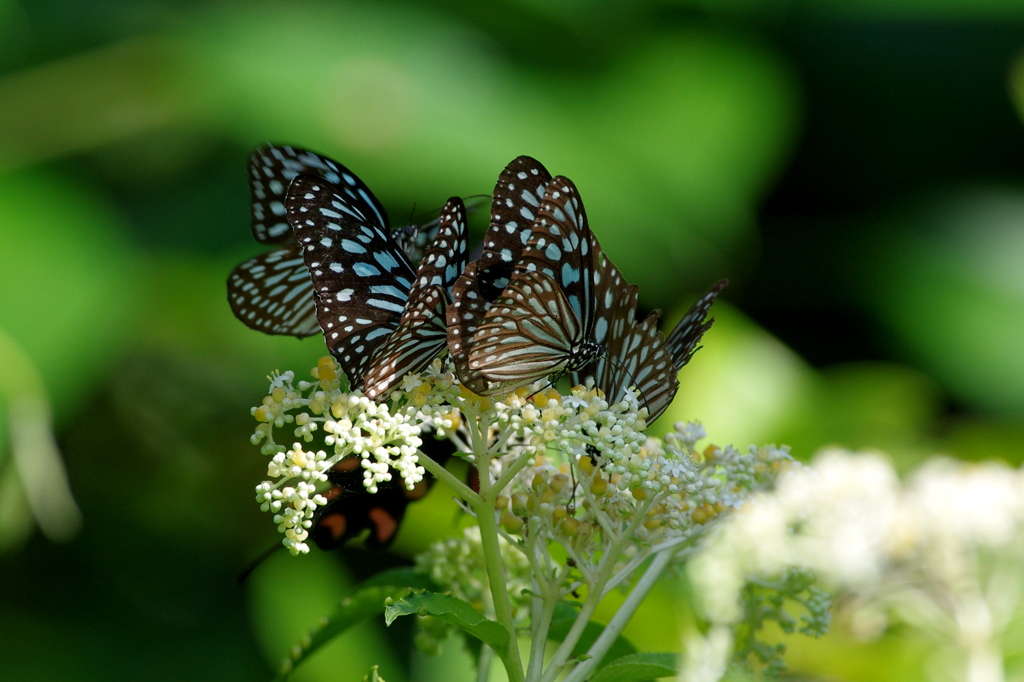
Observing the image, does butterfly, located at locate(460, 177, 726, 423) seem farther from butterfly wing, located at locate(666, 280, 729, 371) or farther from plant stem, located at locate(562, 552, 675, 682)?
plant stem, located at locate(562, 552, 675, 682)

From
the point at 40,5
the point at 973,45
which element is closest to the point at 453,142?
the point at 40,5

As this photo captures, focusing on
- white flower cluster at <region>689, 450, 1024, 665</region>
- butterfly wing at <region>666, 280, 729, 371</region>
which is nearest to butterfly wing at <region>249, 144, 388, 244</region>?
butterfly wing at <region>666, 280, 729, 371</region>

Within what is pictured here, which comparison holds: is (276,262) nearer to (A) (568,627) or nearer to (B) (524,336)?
(B) (524,336)

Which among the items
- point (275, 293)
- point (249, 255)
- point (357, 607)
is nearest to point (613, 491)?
point (357, 607)

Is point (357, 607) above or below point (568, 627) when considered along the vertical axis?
below

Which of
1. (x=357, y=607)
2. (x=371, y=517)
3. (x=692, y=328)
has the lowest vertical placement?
(x=357, y=607)

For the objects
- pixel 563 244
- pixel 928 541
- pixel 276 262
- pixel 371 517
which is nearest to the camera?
pixel 563 244

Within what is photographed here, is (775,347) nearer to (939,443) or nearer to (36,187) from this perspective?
(939,443)
